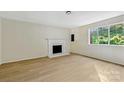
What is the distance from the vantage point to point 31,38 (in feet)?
17.6

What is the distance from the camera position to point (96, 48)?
209 inches

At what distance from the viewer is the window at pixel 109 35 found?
163 inches

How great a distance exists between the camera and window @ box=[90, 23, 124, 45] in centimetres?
414

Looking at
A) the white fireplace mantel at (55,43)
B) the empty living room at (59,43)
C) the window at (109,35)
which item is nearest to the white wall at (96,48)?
the empty living room at (59,43)

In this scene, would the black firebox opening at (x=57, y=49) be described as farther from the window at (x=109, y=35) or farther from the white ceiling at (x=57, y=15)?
the white ceiling at (x=57, y=15)

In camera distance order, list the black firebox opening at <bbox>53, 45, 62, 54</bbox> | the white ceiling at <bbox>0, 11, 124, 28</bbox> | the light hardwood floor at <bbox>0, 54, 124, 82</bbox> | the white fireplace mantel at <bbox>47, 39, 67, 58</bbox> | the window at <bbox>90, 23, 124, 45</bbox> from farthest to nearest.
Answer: the black firebox opening at <bbox>53, 45, 62, 54</bbox>
the white fireplace mantel at <bbox>47, 39, 67, 58</bbox>
the window at <bbox>90, 23, 124, 45</bbox>
the white ceiling at <bbox>0, 11, 124, 28</bbox>
the light hardwood floor at <bbox>0, 54, 124, 82</bbox>

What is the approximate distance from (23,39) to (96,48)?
13.1 ft

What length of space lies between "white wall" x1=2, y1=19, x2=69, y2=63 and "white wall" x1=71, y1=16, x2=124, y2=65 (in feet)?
5.83

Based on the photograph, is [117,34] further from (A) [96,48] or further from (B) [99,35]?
(A) [96,48]

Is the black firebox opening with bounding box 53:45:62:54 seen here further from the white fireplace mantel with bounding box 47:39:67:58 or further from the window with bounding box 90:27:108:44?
the window with bounding box 90:27:108:44

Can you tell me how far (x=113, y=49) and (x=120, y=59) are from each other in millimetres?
525

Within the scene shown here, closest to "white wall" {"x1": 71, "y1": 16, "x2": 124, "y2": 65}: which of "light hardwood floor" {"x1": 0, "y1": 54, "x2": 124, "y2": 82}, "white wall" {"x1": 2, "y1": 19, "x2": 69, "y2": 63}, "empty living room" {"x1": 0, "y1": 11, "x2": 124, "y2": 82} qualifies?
"empty living room" {"x1": 0, "y1": 11, "x2": 124, "y2": 82}
